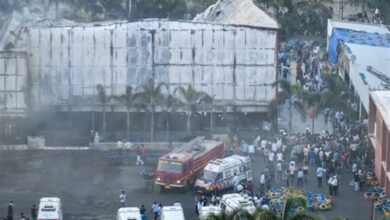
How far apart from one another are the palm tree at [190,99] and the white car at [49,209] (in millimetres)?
13231

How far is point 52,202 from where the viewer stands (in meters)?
43.3

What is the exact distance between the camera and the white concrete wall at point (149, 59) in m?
55.8

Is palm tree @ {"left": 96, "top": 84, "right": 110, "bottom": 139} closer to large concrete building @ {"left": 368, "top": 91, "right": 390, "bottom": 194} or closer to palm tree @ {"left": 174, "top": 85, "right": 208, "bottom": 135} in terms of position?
palm tree @ {"left": 174, "top": 85, "right": 208, "bottom": 135}

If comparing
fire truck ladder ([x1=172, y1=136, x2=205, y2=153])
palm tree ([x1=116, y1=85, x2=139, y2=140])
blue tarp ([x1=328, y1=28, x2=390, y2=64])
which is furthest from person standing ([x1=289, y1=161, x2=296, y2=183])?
blue tarp ([x1=328, y1=28, x2=390, y2=64])

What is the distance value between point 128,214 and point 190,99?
14.4 m

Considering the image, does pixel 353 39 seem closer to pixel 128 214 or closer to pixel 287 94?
pixel 287 94

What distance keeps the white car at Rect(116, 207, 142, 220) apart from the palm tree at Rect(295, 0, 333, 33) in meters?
32.3

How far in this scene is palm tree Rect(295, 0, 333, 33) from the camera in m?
72.6

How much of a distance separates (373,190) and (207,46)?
11.9m

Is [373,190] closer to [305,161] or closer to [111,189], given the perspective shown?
[305,161]

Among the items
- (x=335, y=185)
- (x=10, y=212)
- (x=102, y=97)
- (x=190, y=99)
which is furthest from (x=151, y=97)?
(x=10, y=212)

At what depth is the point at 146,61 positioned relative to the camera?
2221 inches

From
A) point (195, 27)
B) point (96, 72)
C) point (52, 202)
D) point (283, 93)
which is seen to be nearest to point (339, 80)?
point (283, 93)

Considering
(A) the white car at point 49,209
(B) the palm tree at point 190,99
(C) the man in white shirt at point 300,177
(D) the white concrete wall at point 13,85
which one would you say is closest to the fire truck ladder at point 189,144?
(B) the palm tree at point 190,99
